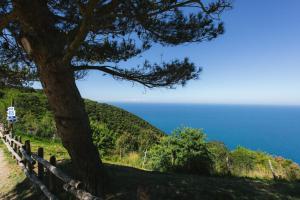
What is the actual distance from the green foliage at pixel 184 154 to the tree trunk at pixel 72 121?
652cm

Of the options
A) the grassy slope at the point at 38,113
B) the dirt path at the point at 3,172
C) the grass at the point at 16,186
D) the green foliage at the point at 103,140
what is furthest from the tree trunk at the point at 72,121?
the green foliage at the point at 103,140

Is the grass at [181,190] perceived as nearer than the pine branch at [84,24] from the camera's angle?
No

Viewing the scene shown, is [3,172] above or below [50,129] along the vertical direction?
below

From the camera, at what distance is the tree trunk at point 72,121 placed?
5941 millimetres

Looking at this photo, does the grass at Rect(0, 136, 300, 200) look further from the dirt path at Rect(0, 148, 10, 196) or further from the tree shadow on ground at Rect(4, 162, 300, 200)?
the dirt path at Rect(0, 148, 10, 196)

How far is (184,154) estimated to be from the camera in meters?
12.9

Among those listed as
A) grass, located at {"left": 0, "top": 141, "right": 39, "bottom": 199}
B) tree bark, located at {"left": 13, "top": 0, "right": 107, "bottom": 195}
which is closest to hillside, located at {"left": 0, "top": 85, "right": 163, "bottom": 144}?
grass, located at {"left": 0, "top": 141, "right": 39, "bottom": 199}

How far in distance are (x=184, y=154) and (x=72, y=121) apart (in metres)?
7.46

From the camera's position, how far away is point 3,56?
8641mm

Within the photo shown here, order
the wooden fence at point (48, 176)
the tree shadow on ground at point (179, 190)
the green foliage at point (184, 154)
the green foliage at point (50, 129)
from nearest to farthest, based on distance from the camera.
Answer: the wooden fence at point (48, 176)
the tree shadow on ground at point (179, 190)
the green foliage at point (184, 154)
the green foliage at point (50, 129)

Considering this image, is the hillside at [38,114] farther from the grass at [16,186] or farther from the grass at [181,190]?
the grass at [181,190]

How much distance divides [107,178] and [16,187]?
11.6 feet

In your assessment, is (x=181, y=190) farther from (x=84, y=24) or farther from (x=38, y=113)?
Result: (x=38, y=113)

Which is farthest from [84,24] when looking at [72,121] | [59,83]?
[72,121]
